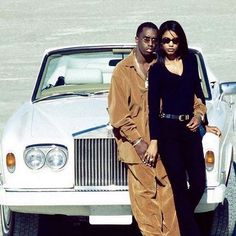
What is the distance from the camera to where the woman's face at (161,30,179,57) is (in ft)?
22.6

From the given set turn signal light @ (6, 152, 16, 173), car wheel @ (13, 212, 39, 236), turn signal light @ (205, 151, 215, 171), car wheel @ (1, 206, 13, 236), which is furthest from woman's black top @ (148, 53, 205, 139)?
car wheel @ (1, 206, 13, 236)

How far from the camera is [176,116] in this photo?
6.91 metres

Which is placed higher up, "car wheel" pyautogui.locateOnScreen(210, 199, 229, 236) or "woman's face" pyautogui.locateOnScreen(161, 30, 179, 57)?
"woman's face" pyautogui.locateOnScreen(161, 30, 179, 57)

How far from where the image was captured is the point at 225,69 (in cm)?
1809

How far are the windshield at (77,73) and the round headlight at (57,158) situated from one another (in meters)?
1.43

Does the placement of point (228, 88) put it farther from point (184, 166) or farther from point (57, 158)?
point (57, 158)

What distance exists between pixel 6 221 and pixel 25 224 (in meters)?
0.41

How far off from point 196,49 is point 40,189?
2.52 metres

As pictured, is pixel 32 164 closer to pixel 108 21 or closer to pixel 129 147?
pixel 129 147

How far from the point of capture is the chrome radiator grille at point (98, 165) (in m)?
7.36

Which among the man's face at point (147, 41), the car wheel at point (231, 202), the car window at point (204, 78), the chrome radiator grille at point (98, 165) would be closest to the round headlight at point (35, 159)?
the chrome radiator grille at point (98, 165)

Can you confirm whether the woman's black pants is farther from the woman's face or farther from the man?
the woman's face

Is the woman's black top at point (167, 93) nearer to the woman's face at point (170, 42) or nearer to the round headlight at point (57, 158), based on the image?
the woman's face at point (170, 42)

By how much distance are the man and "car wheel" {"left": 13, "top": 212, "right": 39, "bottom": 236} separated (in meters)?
1.00
